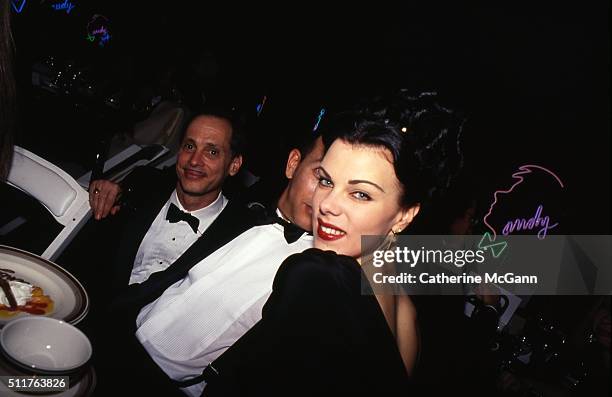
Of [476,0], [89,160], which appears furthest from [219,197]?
[476,0]

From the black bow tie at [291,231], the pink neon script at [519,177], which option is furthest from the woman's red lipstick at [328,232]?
the pink neon script at [519,177]

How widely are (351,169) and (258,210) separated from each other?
1179mm

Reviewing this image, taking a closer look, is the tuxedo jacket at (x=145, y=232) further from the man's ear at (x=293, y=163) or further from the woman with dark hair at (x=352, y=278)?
the woman with dark hair at (x=352, y=278)

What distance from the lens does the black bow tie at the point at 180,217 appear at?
2627 mm

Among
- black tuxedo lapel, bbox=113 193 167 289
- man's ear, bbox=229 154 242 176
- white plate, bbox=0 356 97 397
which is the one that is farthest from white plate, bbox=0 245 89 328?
man's ear, bbox=229 154 242 176

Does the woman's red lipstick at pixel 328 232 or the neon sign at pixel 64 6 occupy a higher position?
the neon sign at pixel 64 6

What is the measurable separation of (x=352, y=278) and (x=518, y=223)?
6.45 metres

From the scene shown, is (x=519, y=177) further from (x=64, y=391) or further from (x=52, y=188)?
(x=64, y=391)

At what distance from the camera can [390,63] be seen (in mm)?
5590

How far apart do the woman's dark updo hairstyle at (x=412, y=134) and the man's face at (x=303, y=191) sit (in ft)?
2.57

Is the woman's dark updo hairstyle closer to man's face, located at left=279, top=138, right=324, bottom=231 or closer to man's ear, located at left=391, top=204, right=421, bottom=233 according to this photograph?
man's ear, located at left=391, top=204, right=421, bottom=233

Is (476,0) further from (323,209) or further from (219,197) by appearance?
(323,209)

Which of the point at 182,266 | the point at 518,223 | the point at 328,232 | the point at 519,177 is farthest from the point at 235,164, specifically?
the point at 518,223

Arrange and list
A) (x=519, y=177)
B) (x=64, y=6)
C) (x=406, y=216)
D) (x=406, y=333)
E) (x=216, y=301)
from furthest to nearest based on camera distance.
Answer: (x=64, y=6)
(x=519, y=177)
(x=216, y=301)
(x=406, y=333)
(x=406, y=216)
